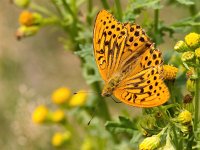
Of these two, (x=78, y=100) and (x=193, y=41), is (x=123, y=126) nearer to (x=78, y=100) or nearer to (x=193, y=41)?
(x=193, y=41)

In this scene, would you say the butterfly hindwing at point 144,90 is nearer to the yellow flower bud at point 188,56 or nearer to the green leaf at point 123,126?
the yellow flower bud at point 188,56

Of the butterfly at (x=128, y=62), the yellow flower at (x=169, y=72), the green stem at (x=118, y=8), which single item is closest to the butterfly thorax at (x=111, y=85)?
the butterfly at (x=128, y=62)

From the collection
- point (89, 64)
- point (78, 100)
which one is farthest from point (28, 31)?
point (78, 100)

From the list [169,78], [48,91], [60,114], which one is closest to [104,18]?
[169,78]

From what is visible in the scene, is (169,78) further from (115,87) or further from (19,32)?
(19,32)

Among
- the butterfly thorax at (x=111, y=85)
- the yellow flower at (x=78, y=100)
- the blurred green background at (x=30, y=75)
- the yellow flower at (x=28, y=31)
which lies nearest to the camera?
the butterfly thorax at (x=111, y=85)

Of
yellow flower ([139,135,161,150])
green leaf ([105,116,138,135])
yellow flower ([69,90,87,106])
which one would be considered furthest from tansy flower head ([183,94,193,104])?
yellow flower ([69,90,87,106])
